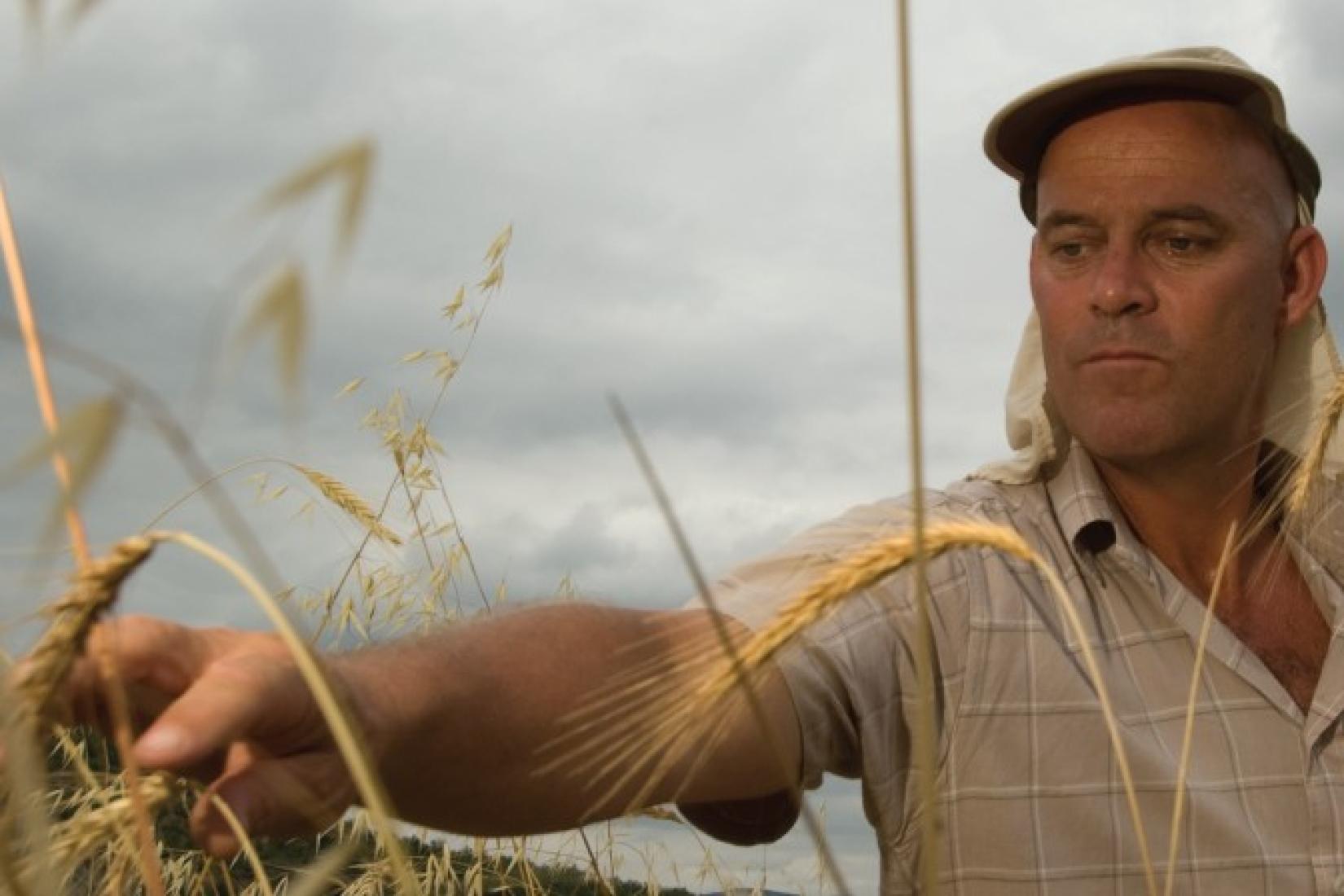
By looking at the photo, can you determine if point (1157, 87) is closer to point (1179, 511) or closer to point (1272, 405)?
point (1272, 405)

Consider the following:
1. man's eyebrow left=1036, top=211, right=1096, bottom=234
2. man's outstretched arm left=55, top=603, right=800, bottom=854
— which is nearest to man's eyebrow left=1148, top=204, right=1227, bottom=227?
man's eyebrow left=1036, top=211, right=1096, bottom=234

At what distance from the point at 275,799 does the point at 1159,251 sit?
2.20 metres

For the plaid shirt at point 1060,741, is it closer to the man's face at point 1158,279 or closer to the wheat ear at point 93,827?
the man's face at point 1158,279

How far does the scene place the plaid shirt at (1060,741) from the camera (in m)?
2.30

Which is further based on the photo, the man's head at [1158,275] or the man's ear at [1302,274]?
the man's ear at [1302,274]

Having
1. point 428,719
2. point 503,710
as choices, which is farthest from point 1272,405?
point 428,719

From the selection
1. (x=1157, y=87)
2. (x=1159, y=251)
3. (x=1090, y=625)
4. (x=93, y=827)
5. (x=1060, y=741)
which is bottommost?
(x=1060, y=741)

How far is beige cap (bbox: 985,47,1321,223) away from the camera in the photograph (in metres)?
2.93

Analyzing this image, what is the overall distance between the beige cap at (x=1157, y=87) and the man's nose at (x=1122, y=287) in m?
0.36

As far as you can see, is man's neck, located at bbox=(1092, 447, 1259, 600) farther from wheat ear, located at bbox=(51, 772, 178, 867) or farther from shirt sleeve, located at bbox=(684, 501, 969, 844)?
wheat ear, located at bbox=(51, 772, 178, 867)

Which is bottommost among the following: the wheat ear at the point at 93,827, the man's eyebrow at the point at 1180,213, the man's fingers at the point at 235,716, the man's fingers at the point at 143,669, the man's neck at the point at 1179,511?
the man's neck at the point at 1179,511

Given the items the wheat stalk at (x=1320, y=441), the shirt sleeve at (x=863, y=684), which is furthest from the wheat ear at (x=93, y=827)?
the wheat stalk at (x=1320, y=441)

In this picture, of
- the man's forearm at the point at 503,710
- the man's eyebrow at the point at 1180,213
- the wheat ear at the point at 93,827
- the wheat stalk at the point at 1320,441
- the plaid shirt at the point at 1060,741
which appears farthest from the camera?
the man's eyebrow at the point at 1180,213

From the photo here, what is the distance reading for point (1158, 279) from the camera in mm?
2838
